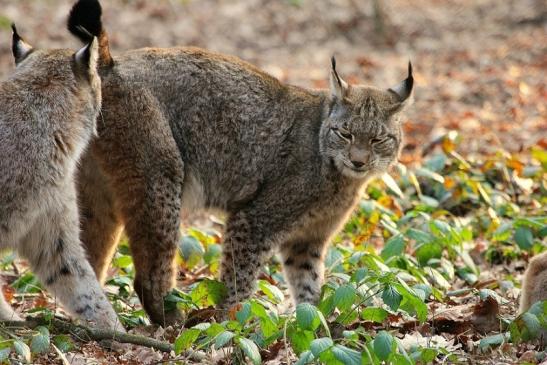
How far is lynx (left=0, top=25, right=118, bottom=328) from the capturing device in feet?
19.0

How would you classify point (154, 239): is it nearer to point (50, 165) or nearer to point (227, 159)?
point (227, 159)

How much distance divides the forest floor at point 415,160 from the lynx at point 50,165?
652mm

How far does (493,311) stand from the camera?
613 cm

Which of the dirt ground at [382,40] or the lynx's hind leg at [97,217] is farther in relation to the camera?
the dirt ground at [382,40]

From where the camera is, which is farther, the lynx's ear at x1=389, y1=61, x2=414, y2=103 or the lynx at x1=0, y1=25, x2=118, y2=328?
the lynx's ear at x1=389, y1=61, x2=414, y2=103

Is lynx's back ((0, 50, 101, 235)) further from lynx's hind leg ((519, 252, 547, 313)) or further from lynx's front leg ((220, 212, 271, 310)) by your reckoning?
lynx's hind leg ((519, 252, 547, 313))

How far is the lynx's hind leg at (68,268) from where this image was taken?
20.1 ft

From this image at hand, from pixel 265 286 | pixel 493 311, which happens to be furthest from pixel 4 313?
pixel 493 311

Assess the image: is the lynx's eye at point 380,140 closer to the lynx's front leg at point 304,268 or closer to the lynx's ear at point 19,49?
the lynx's front leg at point 304,268

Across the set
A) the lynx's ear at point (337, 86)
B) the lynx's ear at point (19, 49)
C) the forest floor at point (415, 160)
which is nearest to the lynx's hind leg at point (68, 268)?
the forest floor at point (415, 160)

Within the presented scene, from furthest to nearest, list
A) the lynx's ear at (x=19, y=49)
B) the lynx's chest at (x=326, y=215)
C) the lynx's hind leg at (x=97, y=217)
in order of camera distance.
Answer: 1. the lynx's chest at (x=326, y=215)
2. the lynx's hind leg at (x=97, y=217)
3. the lynx's ear at (x=19, y=49)

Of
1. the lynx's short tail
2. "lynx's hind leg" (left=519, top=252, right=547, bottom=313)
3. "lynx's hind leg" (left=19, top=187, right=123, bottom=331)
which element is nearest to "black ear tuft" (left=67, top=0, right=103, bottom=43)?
the lynx's short tail

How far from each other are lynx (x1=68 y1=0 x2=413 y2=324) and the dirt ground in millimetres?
5408

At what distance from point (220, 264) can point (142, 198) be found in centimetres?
82
